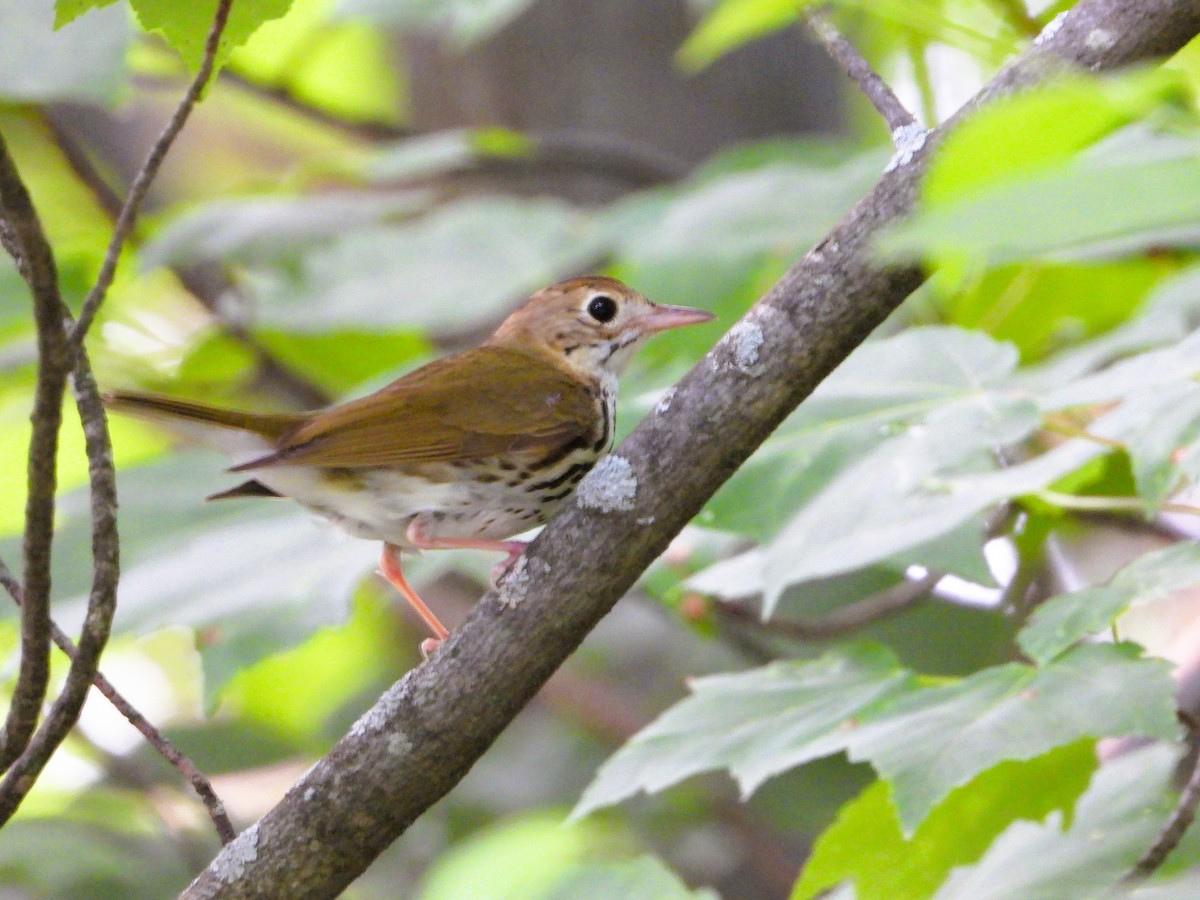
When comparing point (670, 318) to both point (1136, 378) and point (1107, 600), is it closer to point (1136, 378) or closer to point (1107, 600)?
point (1136, 378)

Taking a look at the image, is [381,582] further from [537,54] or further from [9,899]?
[537,54]

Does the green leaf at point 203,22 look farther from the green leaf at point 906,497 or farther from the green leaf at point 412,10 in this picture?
the green leaf at point 412,10

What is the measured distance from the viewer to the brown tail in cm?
259

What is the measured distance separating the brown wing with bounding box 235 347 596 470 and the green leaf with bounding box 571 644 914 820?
73cm

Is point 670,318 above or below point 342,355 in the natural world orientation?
below

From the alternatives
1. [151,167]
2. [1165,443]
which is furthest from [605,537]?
[1165,443]

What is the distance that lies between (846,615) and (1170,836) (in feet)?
6.93

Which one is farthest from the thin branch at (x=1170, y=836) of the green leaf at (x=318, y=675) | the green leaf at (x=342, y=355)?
the green leaf at (x=318, y=675)

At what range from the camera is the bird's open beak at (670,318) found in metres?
3.27

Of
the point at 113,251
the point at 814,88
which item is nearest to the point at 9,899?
the point at 113,251

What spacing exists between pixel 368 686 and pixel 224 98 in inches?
111

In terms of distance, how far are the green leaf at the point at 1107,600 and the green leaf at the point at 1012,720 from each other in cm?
5

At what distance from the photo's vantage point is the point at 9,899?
4.61 m

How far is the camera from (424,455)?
9.47ft
